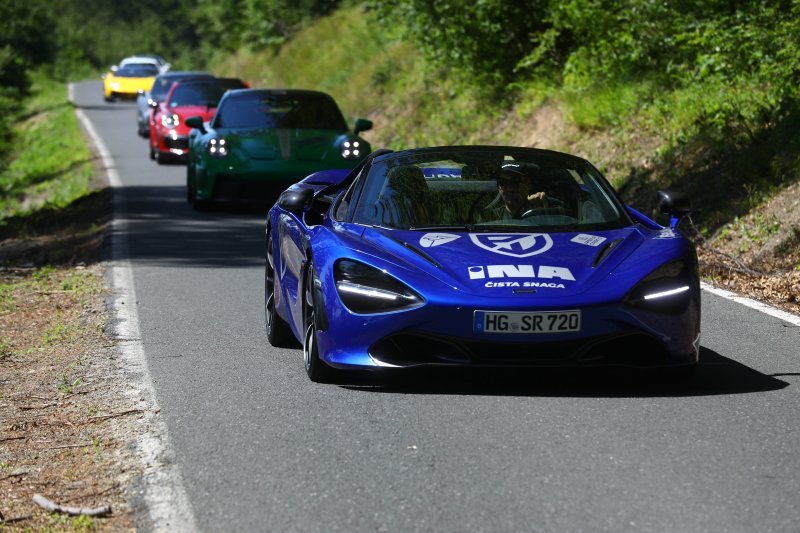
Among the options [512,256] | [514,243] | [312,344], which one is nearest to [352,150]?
[312,344]

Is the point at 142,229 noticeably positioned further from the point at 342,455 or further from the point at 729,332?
the point at 342,455

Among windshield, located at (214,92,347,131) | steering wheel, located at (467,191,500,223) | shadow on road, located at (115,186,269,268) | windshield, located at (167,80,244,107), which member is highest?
steering wheel, located at (467,191,500,223)

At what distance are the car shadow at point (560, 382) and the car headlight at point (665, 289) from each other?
1.22 feet

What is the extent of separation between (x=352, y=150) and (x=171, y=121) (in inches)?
354

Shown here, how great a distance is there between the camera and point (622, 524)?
194 inches

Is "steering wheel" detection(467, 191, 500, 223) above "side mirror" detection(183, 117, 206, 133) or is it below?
above

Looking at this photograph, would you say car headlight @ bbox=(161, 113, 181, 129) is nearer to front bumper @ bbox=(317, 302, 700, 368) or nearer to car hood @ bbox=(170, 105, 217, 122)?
car hood @ bbox=(170, 105, 217, 122)

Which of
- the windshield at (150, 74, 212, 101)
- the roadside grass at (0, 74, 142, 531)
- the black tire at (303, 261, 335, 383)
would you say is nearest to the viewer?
the roadside grass at (0, 74, 142, 531)

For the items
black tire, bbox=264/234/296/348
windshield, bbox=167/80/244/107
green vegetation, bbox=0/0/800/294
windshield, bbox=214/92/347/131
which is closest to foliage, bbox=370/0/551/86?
green vegetation, bbox=0/0/800/294

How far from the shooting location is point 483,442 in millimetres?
6156

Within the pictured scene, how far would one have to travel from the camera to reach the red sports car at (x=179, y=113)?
25.9 metres

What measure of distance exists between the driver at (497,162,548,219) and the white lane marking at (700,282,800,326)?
2439 mm

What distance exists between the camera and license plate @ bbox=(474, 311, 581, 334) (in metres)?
6.78

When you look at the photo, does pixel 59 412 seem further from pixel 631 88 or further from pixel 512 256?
pixel 631 88
